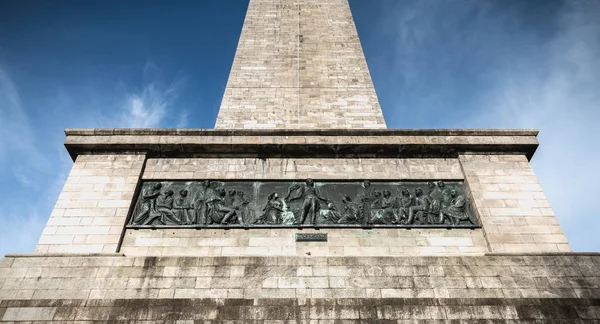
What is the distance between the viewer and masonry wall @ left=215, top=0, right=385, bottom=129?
12.2 m

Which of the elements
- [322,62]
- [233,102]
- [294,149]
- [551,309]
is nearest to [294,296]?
[294,149]

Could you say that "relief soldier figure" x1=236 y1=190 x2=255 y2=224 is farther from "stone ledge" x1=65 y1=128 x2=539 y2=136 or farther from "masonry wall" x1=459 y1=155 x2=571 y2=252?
"masonry wall" x1=459 y1=155 x2=571 y2=252

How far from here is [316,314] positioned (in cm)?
670

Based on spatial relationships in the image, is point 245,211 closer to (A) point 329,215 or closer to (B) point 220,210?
(B) point 220,210

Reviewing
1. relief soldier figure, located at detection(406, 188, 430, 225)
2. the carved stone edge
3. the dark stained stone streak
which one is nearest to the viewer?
the dark stained stone streak

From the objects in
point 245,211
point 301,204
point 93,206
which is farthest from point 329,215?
point 93,206

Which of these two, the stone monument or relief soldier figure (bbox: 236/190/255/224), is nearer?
the stone monument

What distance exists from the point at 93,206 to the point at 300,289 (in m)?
4.62

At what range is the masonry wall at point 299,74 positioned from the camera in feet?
40.1

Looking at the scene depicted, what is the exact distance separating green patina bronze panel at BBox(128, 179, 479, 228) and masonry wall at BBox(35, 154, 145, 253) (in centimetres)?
35

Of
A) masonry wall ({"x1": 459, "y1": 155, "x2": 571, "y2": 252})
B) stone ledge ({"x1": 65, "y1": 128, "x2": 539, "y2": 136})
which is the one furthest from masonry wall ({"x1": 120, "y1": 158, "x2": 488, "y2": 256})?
stone ledge ({"x1": 65, "y1": 128, "x2": 539, "y2": 136})

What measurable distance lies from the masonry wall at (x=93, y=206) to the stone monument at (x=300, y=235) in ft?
0.10

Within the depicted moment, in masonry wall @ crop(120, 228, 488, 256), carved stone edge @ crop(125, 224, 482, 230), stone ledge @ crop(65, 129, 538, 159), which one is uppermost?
stone ledge @ crop(65, 129, 538, 159)

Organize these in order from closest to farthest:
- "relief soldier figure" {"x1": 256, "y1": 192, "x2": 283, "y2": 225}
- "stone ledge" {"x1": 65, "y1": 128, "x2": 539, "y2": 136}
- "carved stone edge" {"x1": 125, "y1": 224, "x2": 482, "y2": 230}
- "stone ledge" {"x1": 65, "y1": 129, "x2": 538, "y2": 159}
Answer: "carved stone edge" {"x1": 125, "y1": 224, "x2": 482, "y2": 230} → "relief soldier figure" {"x1": 256, "y1": 192, "x2": 283, "y2": 225} → "stone ledge" {"x1": 65, "y1": 129, "x2": 538, "y2": 159} → "stone ledge" {"x1": 65, "y1": 128, "x2": 539, "y2": 136}
